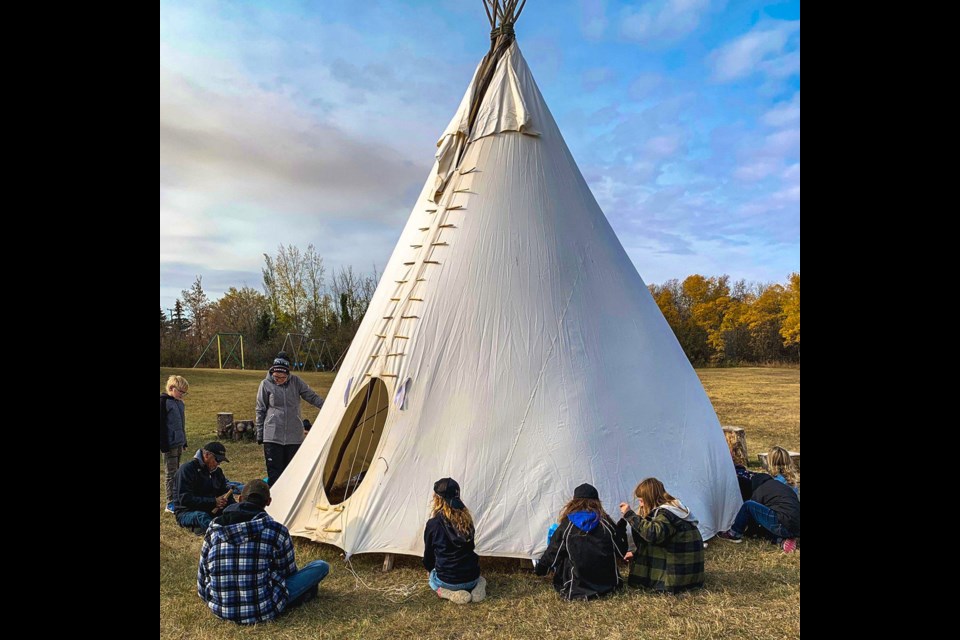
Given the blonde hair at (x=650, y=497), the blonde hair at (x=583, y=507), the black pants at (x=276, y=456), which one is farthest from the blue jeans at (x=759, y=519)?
the black pants at (x=276, y=456)

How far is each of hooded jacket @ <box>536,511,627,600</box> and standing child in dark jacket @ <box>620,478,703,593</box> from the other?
6.7 inches

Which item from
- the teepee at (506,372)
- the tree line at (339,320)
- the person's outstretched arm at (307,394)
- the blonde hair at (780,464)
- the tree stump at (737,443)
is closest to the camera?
the teepee at (506,372)

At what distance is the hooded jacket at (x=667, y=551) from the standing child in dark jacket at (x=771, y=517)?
1218 millimetres

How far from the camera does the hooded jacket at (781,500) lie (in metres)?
4.72

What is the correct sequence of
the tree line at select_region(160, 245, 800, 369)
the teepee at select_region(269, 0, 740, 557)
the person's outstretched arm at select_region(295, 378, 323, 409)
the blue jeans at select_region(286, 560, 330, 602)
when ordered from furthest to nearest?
the tree line at select_region(160, 245, 800, 369)
the person's outstretched arm at select_region(295, 378, 323, 409)
the teepee at select_region(269, 0, 740, 557)
the blue jeans at select_region(286, 560, 330, 602)

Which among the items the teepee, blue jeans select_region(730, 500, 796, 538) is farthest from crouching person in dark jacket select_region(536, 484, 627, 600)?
blue jeans select_region(730, 500, 796, 538)

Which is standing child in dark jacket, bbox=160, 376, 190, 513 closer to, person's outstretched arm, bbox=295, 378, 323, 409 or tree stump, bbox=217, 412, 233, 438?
person's outstretched arm, bbox=295, 378, 323, 409

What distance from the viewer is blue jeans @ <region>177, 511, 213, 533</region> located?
512cm

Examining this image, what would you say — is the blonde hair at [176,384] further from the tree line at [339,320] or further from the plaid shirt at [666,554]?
the tree line at [339,320]

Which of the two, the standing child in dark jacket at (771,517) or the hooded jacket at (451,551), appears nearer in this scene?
the hooded jacket at (451,551)
